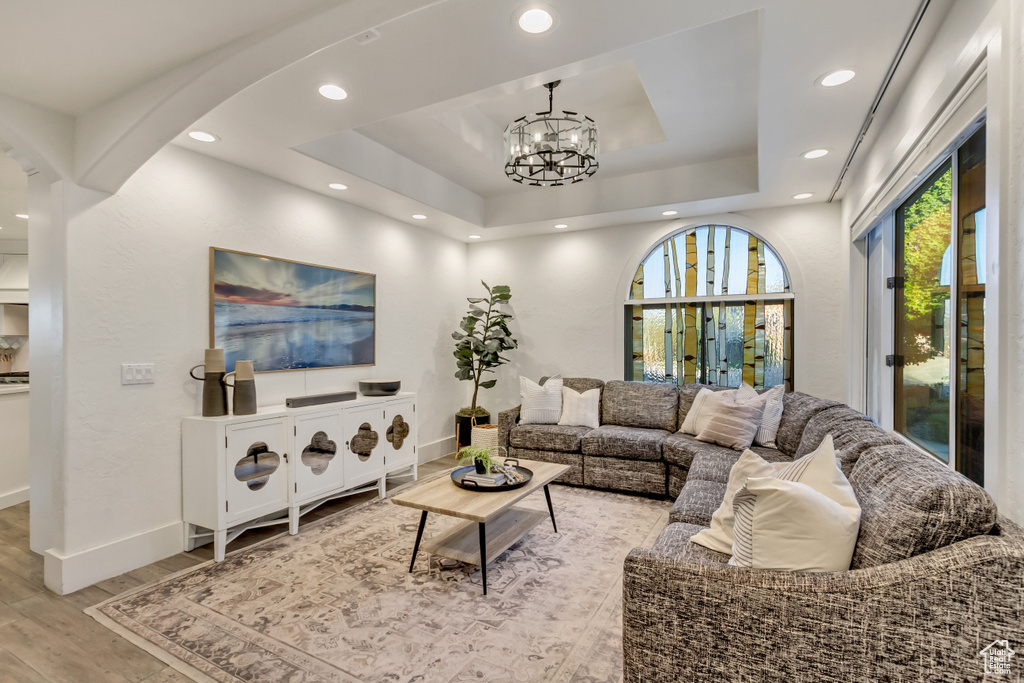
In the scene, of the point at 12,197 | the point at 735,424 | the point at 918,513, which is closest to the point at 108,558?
the point at 12,197

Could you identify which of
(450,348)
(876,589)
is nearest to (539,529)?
(876,589)

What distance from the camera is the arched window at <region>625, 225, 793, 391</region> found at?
178 inches

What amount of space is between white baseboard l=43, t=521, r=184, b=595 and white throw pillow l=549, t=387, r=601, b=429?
3.01 meters

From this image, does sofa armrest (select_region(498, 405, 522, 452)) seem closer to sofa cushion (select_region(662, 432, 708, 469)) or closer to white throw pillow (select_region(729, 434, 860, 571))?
sofa cushion (select_region(662, 432, 708, 469))

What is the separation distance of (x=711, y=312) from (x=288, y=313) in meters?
3.73

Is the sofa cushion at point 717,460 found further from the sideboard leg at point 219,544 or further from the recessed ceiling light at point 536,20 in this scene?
the sideboard leg at point 219,544

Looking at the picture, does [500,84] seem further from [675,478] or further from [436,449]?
[436,449]

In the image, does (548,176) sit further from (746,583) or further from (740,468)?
(746,583)

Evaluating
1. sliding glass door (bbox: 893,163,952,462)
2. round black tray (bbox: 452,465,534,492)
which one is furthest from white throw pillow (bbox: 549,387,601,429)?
sliding glass door (bbox: 893,163,952,462)

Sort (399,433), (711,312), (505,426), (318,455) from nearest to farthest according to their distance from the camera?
1. (318,455)
2. (399,433)
3. (505,426)
4. (711,312)

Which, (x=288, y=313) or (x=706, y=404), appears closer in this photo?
(x=288, y=313)

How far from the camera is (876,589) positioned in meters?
1.18

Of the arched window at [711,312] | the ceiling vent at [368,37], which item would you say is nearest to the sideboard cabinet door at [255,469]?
the ceiling vent at [368,37]

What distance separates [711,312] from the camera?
4.74 m
